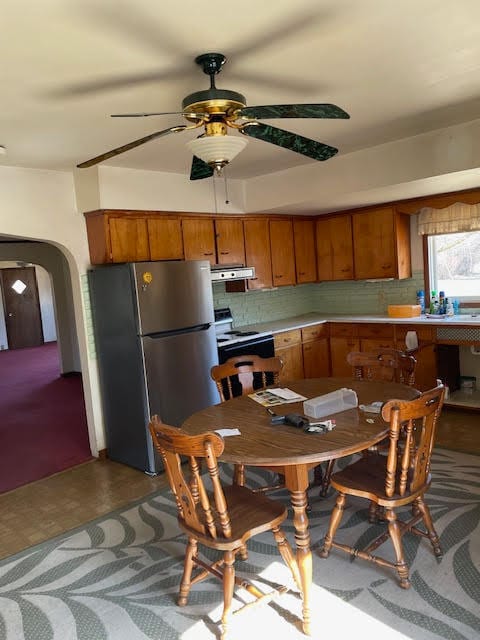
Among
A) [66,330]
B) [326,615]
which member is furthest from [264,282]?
[66,330]

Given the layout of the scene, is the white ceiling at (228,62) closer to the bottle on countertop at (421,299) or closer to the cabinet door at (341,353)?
the bottle on countertop at (421,299)

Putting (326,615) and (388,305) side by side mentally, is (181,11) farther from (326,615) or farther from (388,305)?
(388,305)

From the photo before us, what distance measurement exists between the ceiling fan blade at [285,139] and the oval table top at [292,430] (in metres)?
1.33

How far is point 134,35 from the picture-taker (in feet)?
6.28

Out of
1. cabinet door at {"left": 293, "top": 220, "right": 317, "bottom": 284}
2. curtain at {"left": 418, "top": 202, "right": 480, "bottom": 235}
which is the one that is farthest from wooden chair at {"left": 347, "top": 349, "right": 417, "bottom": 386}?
cabinet door at {"left": 293, "top": 220, "right": 317, "bottom": 284}

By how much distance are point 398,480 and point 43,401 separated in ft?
17.9

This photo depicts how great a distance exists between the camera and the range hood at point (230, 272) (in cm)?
457

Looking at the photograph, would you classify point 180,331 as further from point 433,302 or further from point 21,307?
point 21,307

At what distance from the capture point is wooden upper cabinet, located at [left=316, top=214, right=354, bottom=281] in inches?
223

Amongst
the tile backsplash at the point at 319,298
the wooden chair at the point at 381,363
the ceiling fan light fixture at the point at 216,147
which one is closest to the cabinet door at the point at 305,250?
the tile backsplash at the point at 319,298

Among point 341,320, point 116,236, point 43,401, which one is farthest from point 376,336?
point 43,401

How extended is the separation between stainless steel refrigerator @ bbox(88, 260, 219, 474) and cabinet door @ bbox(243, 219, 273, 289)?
113cm

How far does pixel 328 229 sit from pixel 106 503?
390 cm

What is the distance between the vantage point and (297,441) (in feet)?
7.33
